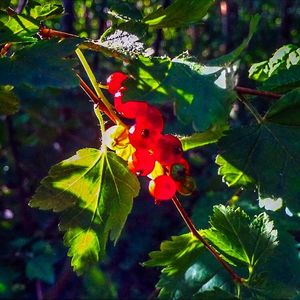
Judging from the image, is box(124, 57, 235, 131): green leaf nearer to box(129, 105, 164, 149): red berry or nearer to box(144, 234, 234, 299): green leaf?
box(129, 105, 164, 149): red berry

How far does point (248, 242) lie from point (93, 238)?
0.27 meters

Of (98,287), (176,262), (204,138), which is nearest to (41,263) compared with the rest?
(98,287)

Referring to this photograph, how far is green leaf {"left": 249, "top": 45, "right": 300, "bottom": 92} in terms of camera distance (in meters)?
0.95

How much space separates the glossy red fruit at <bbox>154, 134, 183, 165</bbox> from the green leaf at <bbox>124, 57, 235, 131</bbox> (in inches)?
3.9

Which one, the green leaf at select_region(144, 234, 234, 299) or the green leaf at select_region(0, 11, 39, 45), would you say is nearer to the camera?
the green leaf at select_region(0, 11, 39, 45)

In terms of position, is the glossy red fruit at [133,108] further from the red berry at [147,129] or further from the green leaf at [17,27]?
the green leaf at [17,27]

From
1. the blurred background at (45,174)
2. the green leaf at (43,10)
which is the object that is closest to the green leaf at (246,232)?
the green leaf at (43,10)

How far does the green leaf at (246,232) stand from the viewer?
3.30 ft

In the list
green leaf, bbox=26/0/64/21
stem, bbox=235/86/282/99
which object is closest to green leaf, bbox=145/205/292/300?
stem, bbox=235/86/282/99

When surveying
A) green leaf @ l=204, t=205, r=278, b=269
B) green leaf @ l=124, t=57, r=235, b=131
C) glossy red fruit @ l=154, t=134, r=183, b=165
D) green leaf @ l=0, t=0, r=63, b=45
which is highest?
green leaf @ l=0, t=0, r=63, b=45

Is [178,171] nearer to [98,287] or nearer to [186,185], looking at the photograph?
[186,185]

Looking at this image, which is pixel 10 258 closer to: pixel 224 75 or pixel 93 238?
pixel 93 238

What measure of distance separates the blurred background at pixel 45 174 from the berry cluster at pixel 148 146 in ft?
3.71

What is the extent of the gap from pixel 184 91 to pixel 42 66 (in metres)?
0.21
